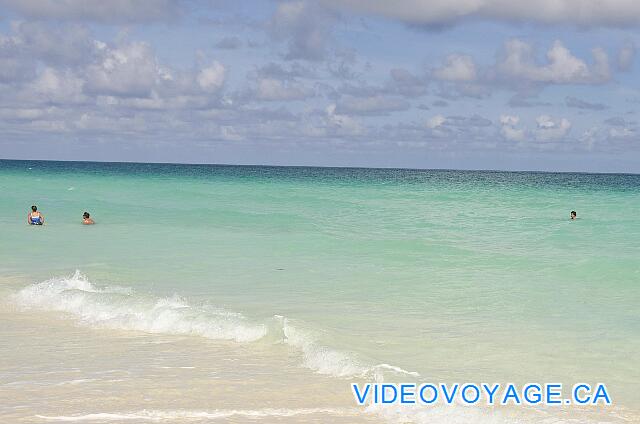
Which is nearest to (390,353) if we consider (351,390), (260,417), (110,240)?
(351,390)

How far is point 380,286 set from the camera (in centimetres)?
1546

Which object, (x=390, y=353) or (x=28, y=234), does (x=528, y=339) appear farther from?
(x=28, y=234)

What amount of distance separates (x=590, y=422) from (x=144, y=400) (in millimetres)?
4928

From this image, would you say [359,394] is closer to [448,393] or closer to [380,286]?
[448,393]

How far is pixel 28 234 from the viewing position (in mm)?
25750

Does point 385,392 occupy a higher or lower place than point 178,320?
higher

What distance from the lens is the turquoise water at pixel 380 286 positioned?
962 cm

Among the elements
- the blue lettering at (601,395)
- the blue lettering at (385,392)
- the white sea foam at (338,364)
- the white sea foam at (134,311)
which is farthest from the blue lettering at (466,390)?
the white sea foam at (134,311)

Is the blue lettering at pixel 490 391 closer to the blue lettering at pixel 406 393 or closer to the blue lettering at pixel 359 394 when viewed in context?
the blue lettering at pixel 406 393

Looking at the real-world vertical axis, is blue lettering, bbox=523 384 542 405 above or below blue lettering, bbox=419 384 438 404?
above

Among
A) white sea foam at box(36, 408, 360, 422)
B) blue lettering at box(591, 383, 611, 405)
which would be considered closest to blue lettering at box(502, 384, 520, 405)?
blue lettering at box(591, 383, 611, 405)

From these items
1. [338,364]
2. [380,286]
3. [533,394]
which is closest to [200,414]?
[338,364]

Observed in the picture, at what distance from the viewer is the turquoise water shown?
9625 mm

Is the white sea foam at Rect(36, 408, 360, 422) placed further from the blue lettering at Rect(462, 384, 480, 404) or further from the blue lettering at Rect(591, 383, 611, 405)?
the blue lettering at Rect(591, 383, 611, 405)
